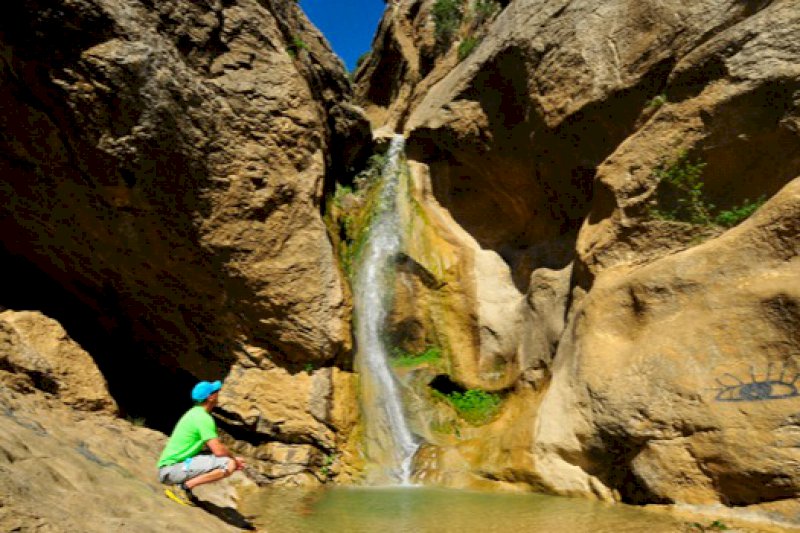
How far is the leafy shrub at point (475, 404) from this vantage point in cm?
1134

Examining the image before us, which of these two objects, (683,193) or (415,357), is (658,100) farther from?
(415,357)

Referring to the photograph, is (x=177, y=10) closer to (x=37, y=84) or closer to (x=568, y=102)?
(x=37, y=84)

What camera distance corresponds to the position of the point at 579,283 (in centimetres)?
1029

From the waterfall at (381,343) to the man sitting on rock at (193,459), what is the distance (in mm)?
4868

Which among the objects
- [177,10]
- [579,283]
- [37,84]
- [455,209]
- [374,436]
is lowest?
[374,436]

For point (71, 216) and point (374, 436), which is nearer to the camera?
point (71, 216)

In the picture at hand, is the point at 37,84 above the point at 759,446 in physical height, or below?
Answer: above

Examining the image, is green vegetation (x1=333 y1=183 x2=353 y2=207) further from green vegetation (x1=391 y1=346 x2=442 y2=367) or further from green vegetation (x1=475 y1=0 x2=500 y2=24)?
green vegetation (x1=475 y1=0 x2=500 y2=24)

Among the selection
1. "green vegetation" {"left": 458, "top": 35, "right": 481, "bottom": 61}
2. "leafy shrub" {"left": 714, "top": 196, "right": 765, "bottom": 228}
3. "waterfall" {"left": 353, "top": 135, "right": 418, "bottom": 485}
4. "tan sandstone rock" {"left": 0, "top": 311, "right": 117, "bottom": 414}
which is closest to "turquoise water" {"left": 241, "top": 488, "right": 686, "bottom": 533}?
"waterfall" {"left": 353, "top": 135, "right": 418, "bottom": 485}

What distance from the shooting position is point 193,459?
547 centimetres

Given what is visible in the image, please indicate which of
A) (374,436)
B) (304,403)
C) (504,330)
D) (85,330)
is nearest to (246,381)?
(304,403)

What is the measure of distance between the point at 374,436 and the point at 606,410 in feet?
14.7

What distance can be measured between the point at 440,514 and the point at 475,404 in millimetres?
5057

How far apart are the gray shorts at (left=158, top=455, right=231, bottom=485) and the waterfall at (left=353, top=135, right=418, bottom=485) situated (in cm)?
489
